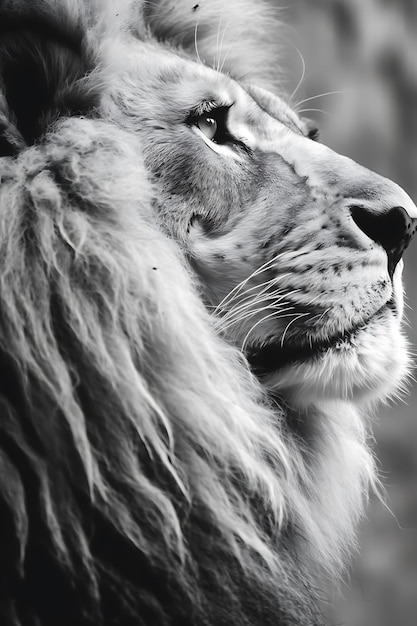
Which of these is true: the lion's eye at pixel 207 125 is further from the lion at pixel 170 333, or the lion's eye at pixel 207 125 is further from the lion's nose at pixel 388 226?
the lion's nose at pixel 388 226

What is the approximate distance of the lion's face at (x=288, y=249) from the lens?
0.80m

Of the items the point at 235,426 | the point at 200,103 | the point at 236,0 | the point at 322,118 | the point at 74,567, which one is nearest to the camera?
the point at 74,567

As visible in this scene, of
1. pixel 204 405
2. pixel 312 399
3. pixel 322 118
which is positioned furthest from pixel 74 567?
pixel 322 118

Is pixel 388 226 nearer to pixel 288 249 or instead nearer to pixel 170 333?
pixel 288 249

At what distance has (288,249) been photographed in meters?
0.82

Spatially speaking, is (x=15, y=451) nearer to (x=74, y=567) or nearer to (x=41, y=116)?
(x=74, y=567)

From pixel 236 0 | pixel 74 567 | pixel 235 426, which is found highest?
pixel 236 0

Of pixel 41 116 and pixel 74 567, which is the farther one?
pixel 41 116

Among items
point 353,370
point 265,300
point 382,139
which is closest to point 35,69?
point 265,300

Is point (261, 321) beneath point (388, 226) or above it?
beneath

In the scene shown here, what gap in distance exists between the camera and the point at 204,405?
756mm

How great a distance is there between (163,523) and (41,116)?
15.3 inches

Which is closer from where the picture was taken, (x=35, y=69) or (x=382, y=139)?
(x=35, y=69)

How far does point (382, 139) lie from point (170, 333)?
114cm
